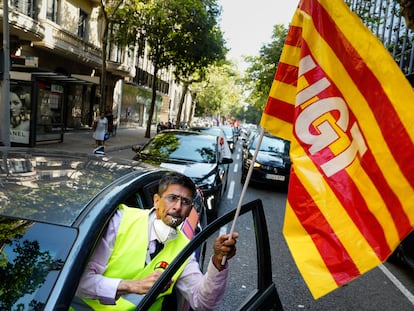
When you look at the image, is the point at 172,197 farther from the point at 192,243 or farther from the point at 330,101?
the point at 330,101

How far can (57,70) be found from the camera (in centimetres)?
2177

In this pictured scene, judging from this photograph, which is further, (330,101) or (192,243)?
(330,101)

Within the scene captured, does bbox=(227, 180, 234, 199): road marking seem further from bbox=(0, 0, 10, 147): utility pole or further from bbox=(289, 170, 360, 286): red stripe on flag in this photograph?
bbox=(289, 170, 360, 286): red stripe on flag

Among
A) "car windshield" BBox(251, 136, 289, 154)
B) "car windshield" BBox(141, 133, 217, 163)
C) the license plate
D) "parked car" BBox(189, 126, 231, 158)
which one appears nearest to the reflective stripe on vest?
"car windshield" BBox(141, 133, 217, 163)

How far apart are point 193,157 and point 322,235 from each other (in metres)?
5.60

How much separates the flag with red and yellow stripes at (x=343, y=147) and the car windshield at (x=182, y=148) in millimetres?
5328

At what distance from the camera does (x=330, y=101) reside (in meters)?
1.91

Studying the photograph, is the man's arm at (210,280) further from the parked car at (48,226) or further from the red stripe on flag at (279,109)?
the red stripe on flag at (279,109)

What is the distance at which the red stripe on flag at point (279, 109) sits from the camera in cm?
204

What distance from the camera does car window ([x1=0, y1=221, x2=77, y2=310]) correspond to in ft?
5.24

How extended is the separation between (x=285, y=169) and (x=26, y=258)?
931 centimetres

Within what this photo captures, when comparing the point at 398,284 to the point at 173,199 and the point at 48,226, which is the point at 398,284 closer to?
the point at 173,199

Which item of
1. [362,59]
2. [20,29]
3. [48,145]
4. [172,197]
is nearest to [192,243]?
[172,197]

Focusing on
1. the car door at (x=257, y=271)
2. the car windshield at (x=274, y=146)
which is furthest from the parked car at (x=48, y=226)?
the car windshield at (x=274, y=146)
